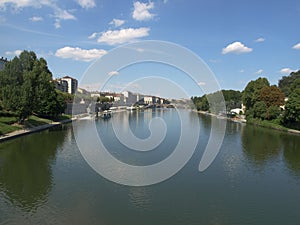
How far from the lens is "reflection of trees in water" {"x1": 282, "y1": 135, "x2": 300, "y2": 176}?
37.7ft

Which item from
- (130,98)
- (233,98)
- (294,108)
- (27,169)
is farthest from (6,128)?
(130,98)

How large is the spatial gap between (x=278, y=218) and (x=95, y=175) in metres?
5.71

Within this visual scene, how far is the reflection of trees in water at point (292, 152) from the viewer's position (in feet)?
37.7

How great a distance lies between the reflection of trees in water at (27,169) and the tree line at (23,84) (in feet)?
9.47

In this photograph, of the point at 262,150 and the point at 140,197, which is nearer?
the point at 140,197

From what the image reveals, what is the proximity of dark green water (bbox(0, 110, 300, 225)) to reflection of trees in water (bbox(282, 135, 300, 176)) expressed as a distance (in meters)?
0.14

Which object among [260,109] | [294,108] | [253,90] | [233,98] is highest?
[253,90]

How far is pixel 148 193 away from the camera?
780cm

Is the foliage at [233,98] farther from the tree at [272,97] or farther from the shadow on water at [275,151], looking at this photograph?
the shadow on water at [275,151]

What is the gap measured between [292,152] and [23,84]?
16648 mm

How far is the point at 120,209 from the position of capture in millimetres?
6676

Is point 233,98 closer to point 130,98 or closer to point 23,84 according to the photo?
point 130,98

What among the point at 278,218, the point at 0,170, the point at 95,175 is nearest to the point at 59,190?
the point at 95,175

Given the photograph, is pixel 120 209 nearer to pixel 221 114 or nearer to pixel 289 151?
pixel 289 151
